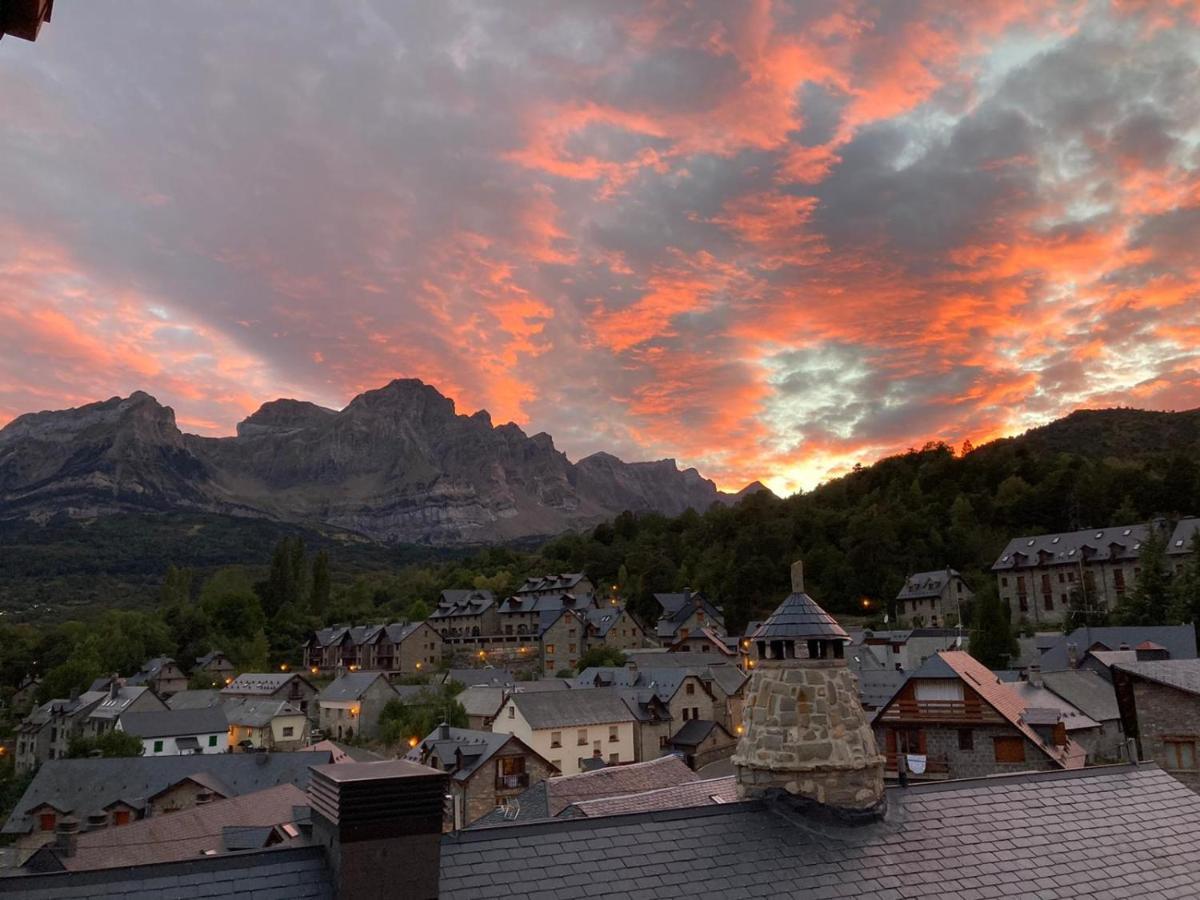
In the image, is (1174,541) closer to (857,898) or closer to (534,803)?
(534,803)

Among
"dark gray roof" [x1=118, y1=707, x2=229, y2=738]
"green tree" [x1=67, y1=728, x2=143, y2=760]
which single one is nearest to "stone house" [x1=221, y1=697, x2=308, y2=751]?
"dark gray roof" [x1=118, y1=707, x2=229, y2=738]

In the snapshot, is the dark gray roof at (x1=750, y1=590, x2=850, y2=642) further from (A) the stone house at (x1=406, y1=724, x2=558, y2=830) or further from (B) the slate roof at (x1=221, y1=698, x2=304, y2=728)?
(B) the slate roof at (x1=221, y1=698, x2=304, y2=728)

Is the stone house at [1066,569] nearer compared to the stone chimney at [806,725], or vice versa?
the stone chimney at [806,725]

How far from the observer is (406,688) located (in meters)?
83.6

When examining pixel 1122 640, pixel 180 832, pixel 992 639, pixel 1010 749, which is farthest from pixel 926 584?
pixel 180 832

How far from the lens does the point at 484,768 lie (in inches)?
1811

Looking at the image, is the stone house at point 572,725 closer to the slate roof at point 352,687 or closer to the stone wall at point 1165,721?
the slate roof at point 352,687

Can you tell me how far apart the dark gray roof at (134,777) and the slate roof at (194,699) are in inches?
1278

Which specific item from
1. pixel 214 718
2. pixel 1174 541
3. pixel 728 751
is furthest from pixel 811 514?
pixel 214 718

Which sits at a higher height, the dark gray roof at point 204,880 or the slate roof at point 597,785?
the dark gray roof at point 204,880

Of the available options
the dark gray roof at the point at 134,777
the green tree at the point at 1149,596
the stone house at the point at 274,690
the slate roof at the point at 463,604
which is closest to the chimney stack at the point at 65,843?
the dark gray roof at the point at 134,777

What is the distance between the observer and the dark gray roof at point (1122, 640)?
182ft

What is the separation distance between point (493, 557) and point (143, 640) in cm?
6727

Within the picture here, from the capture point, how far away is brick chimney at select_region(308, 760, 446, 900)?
7.93 metres
